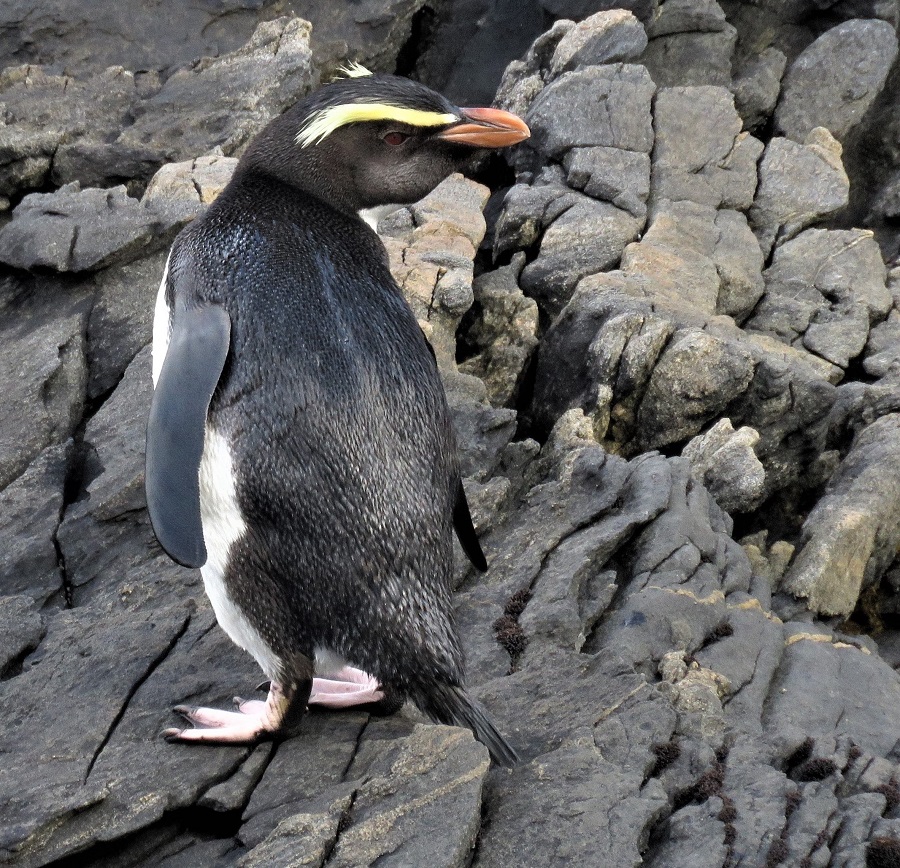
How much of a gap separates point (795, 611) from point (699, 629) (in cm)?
123

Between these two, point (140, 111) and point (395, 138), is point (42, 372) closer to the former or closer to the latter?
point (395, 138)

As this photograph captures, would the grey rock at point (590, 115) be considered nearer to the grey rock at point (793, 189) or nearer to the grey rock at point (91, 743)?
the grey rock at point (793, 189)

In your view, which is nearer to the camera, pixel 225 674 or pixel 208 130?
pixel 225 674

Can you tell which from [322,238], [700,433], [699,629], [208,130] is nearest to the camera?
[322,238]

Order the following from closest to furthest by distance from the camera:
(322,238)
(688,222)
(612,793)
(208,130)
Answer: (612,793) → (322,238) → (688,222) → (208,130)

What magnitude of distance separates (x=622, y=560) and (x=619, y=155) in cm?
433

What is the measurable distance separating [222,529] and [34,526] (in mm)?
1797

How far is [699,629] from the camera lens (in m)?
4.31

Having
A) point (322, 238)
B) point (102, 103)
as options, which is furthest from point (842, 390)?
point (102, 103)

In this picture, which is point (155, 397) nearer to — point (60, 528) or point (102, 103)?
point (60, 528)

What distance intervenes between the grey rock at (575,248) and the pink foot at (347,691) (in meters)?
3.94

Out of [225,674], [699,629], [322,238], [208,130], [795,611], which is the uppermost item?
[322,238]

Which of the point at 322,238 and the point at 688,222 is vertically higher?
the point at 322,238

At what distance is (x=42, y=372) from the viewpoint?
5.60 m
